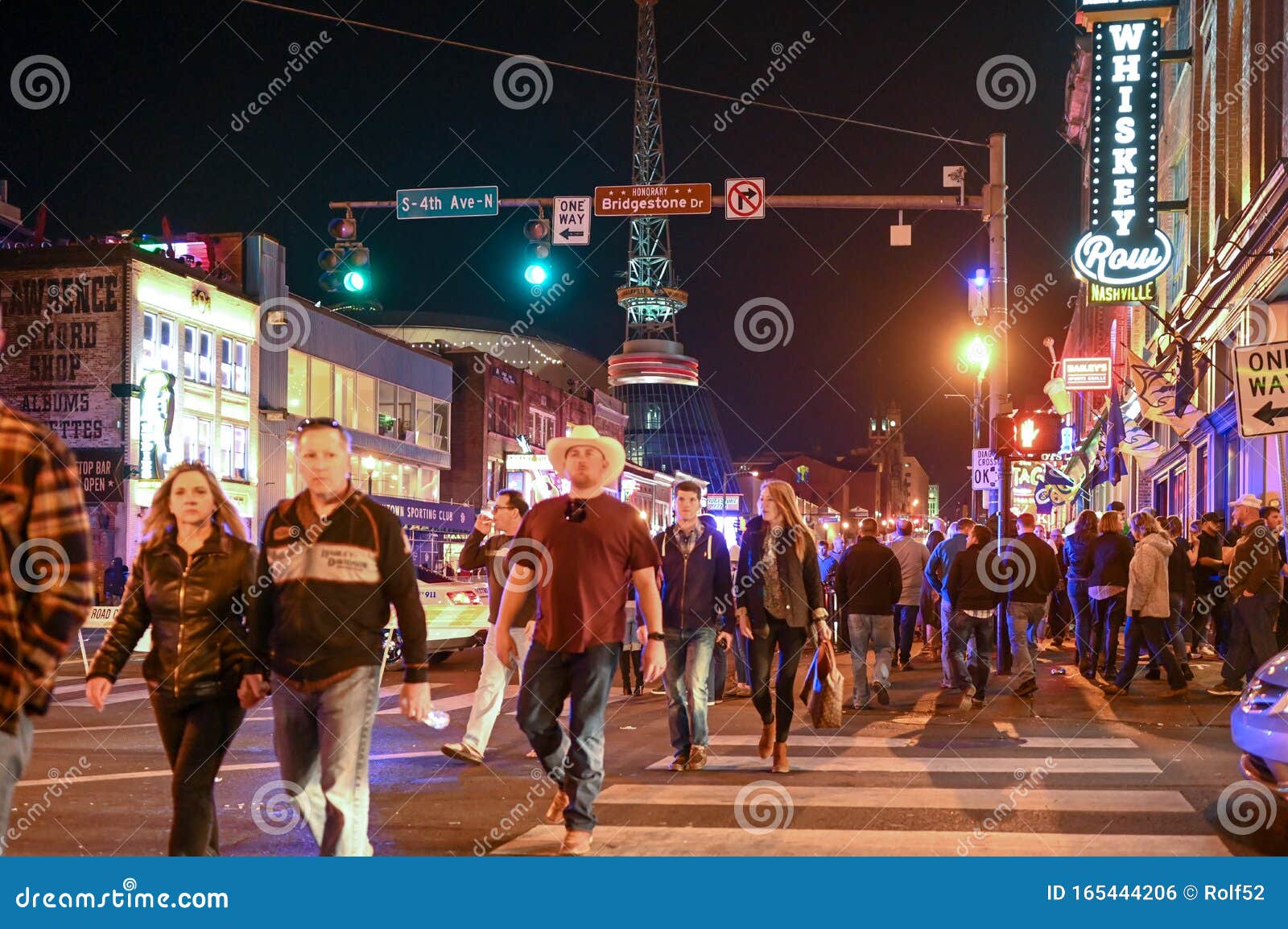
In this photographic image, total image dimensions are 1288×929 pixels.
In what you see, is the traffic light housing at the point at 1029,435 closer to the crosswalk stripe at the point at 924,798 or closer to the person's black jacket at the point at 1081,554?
the person's black jacket at the point at 1081,554

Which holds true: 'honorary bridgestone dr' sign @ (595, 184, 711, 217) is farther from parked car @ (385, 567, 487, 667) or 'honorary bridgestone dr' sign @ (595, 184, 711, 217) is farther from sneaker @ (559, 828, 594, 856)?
sneaker @ (559, 828, 594, 856)

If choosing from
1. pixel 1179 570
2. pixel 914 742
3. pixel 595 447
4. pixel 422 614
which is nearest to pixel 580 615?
pixel 595 447

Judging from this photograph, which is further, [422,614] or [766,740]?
[766,740]

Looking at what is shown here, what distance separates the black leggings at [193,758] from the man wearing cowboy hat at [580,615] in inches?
68.8

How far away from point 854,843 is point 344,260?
13080 mm

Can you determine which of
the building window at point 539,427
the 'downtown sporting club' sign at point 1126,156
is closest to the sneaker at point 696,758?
the 'downtown sporting club' sign at point 1126,156

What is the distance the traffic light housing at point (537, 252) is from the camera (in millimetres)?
17625

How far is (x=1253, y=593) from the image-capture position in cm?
1270

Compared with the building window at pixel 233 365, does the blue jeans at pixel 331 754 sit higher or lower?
lower

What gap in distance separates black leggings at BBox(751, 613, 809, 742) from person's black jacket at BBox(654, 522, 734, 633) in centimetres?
52

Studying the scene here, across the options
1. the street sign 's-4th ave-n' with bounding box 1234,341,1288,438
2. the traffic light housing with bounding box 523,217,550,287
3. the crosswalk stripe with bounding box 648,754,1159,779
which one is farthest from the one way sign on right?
the crosswalk stripe with bounding box 648,754,1159,779

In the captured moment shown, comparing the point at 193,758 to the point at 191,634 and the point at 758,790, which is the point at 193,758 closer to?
the point at 191,634

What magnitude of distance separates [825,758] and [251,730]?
482cm

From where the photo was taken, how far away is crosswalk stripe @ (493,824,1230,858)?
6.46 metres
